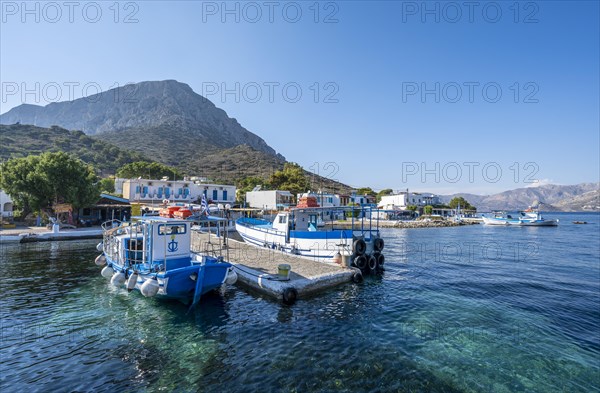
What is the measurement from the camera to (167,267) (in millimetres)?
13469

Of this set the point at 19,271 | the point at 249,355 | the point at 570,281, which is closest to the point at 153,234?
the point at 249,355

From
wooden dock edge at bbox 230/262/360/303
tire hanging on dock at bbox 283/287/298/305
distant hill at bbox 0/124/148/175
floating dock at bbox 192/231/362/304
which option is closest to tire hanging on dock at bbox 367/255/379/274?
floating dock at bbox 192/231/362/304

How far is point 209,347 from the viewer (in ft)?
31.2

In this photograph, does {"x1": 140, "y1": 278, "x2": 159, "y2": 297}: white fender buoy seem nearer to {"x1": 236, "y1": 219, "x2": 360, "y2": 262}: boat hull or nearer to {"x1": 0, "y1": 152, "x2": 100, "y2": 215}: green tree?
{"x1": 236, "y1": 219, "x2": 360, "y2": 262}: boat hull

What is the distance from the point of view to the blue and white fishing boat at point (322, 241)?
66.0 ft

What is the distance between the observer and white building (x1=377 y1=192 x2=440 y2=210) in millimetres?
108062

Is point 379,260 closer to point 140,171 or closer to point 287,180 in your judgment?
point 287,180

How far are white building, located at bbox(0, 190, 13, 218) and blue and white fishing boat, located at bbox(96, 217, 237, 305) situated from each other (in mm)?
41542

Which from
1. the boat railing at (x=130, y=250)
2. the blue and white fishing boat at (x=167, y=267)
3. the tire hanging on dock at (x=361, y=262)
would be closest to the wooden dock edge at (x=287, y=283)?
the blue and white fishing boat at (x=167, y=267)

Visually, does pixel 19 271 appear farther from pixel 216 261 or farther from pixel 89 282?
pixel 216 261

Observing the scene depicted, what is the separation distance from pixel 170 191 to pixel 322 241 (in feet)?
118

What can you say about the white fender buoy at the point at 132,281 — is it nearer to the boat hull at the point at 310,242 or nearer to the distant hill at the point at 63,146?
the boat hull at the point at 310,242

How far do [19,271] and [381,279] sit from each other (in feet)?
77.5

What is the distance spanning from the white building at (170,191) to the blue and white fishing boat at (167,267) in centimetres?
3413
